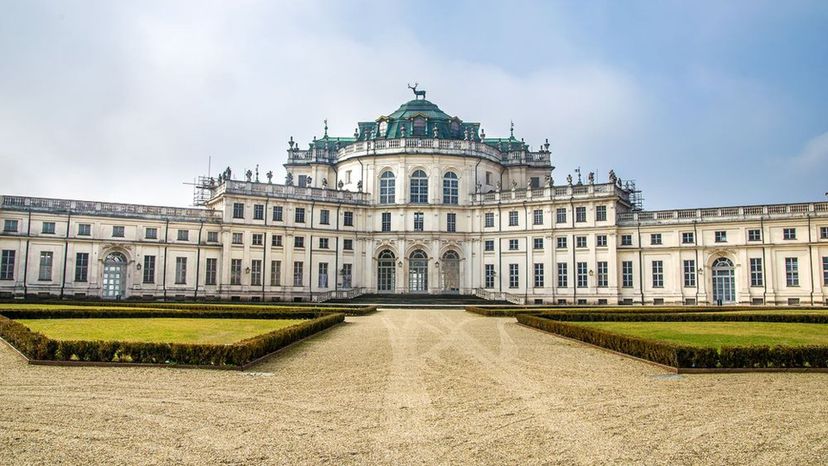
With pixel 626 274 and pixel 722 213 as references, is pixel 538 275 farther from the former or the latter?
pixel 722 213

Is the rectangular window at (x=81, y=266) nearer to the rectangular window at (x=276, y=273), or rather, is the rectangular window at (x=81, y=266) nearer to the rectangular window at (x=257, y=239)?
the rectangular window at (x=257, y=239)

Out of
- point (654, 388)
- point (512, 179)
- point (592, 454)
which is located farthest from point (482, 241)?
point (592, 454)

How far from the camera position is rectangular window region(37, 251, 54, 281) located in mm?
54688

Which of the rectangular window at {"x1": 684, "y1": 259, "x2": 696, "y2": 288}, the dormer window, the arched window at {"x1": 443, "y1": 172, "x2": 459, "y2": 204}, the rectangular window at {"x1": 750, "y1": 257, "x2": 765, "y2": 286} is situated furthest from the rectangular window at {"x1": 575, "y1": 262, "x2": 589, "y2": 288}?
the dormer window

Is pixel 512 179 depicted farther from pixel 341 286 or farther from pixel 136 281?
pixel 136 281

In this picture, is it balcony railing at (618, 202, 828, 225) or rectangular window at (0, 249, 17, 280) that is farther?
balcony railing at (618, 202, 828, 225)

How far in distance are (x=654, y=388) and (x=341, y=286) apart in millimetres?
52428

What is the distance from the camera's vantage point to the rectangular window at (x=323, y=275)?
64.9 m

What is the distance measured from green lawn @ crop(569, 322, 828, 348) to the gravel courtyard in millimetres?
5063

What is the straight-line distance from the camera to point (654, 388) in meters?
15.0

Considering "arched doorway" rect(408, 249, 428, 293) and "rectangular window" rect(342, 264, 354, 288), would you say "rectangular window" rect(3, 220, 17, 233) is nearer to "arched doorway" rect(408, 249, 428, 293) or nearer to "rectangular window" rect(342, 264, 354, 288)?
"rectangular window" rect(342, 264, 354, 288)

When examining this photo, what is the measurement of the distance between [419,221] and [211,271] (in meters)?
20.6

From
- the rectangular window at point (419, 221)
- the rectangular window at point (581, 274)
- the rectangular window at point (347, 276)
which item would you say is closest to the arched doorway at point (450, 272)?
the rectangular window at point (419, 221)

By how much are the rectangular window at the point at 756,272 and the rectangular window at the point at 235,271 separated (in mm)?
44704
